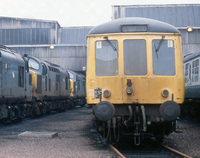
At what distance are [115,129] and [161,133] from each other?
120 centimetres

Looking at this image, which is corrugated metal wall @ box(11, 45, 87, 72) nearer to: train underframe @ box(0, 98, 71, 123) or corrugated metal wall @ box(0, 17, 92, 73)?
corrugated metal wall @ box(0, 17, 92, 73)

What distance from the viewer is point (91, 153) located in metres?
Result: 8.79

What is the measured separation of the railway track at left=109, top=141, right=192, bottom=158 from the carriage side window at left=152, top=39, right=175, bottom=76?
6.21 ft

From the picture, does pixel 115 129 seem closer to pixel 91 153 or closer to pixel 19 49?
pixel 91 153

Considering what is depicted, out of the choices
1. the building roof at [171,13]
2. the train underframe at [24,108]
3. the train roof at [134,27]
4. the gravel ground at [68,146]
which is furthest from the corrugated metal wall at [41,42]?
the train roof at [134,27]

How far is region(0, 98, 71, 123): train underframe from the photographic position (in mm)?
15858

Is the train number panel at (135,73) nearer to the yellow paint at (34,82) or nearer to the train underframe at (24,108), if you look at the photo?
the train underframe at (24,108)

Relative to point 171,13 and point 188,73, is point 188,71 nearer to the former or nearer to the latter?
point 188,73

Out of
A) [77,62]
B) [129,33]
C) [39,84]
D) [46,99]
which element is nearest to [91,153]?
[129,33]

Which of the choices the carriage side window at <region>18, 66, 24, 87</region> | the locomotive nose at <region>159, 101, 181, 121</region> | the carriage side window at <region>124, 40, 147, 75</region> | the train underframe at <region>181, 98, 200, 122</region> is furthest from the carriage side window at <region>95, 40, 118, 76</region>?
the carriage side window at <region>18, 66, 24, 87</region>

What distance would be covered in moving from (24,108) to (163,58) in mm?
11293

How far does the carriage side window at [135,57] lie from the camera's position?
30.4ft

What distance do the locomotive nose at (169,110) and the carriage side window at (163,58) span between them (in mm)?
894

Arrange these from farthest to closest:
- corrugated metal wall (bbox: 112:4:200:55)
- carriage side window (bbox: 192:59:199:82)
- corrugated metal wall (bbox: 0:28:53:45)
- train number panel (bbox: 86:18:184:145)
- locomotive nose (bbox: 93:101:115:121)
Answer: corrugated metal wall (bbox: 0:28:53:45) → corrugated metal wall (bbox: 112:4:200:55) → carriage side window (bbox: 192:59:199:82) → train number panel (bbox: 86:18:184:145) → locomotive nose (bbox: 93:101:115:121)
